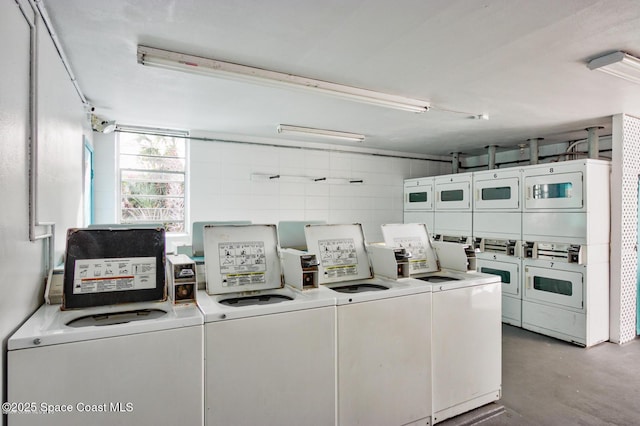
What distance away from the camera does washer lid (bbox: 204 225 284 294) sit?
226 centimetres

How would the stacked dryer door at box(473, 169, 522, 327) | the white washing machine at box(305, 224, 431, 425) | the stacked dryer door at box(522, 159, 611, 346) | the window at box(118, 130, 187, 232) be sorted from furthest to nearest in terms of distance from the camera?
the window at box(118, 130, 187, 232), the stacked dryer door at box(473, 169, 522, 327), the stacked dryer door at box(522, 159, 611, 346), the white washing machine at box(305, 224, 431, 425)

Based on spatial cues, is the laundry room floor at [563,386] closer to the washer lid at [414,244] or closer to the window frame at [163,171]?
the washer lid at [414,244]

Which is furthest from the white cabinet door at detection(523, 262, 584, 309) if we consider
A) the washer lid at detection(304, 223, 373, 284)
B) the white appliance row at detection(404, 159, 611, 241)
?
the washer lid at detection(304, 223, 373, 284)

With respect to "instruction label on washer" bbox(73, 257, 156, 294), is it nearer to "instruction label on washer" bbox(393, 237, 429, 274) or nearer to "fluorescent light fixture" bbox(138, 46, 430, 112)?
"fluorescent light fixture" bbox(138, 46, 430, 112)

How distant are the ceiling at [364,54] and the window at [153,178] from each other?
615mm

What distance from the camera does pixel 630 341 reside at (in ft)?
13.9

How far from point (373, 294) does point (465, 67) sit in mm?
1942

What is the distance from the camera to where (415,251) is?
10.1 ft

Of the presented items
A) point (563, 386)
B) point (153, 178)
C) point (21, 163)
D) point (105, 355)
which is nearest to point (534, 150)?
point (563, 386)

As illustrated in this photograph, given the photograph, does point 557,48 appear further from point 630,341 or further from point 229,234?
point 630,341

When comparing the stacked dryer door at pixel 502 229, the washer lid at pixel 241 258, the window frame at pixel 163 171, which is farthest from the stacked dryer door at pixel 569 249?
the window frame at pixel 163 171

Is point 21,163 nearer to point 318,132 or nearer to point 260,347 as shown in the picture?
point 260,347

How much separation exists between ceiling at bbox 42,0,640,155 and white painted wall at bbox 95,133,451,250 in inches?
33.5

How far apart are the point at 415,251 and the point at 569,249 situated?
2329mm
